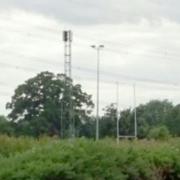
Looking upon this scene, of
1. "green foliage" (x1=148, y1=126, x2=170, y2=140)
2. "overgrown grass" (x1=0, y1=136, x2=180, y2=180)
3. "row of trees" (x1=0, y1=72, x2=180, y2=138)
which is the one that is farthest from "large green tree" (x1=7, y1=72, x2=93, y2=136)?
"overgrown grass" (x1=0, y1=136, x2=180, y2=180)

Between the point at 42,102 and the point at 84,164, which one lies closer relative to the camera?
the point at 84,164

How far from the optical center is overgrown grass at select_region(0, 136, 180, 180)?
11.6m

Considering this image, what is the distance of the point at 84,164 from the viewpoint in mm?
12633

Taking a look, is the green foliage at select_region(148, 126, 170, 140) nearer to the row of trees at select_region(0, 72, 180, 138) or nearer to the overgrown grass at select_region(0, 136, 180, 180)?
the row of trees at select_region(0, 72, 180, 138)

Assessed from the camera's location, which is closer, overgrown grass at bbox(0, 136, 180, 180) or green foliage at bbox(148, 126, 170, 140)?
overgrown grass at bbox(0, 136, 180, 180)

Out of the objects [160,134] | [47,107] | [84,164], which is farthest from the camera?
[47,107]

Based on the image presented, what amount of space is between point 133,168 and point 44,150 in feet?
7.35

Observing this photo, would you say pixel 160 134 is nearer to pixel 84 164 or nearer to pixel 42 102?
pixel 42 102

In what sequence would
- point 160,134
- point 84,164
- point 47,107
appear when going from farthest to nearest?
point 47,107 < point 160,134 < point 84,164

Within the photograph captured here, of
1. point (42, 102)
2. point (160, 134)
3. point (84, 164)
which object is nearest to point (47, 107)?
point (42, 102)

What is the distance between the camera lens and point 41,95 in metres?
89.6

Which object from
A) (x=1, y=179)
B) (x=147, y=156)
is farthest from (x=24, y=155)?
(x=147, y=156)

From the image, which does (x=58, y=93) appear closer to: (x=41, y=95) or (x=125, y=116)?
(x=41, y=95)

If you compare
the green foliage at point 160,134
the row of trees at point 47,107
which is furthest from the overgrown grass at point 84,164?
the row of trees at point 47,107
